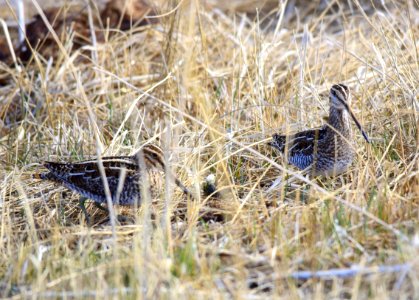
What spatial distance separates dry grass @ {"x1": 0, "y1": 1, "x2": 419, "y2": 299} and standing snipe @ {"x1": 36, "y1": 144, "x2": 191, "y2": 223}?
0.63 ft

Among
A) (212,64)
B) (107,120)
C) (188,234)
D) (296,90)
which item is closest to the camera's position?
(188,234)

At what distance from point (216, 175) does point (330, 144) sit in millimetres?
872

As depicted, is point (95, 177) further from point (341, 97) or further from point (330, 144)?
point (341, 97)

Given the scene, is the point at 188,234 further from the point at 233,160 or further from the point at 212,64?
the point at 212,64

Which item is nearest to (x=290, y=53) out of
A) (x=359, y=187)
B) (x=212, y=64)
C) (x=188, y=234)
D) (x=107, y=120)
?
(x=212, y=64)

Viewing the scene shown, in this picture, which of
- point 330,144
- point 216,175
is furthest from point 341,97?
point 216,175

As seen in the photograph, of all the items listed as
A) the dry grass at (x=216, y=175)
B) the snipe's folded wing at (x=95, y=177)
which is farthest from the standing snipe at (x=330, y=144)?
the snipe's folded wing at (x=95, y=177)

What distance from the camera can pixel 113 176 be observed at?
592cm

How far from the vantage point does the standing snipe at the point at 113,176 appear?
19.2 feet

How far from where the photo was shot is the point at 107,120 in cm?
775

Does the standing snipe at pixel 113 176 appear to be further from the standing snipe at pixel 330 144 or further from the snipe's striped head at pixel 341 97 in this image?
the snipe's striped head at pixel 341 97

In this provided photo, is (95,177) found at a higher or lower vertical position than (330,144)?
lower

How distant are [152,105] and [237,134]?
142 centimetres

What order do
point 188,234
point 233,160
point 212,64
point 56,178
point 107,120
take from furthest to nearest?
1. point 212,64
2. point 107,120
3. point 233,160
4. point 56,178
5. point 188,234
